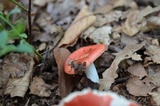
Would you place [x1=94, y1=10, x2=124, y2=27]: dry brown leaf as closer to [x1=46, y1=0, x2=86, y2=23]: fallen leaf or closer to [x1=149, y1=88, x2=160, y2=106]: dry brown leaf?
[x1=46, y1=0, x2=86, y2=23]: fallen leaf

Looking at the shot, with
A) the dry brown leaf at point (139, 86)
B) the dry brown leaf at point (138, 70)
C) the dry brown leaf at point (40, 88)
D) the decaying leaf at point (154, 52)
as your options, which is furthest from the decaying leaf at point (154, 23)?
the dry brown leaf at point (40, 88)

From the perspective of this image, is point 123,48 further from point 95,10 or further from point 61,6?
point 61,6

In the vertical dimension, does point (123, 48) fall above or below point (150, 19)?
below

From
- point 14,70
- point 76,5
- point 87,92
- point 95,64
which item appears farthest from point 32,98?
point 76,5

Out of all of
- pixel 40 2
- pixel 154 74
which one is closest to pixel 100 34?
pixel 154 74

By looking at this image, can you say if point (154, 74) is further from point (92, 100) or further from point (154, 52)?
point (92, 100)

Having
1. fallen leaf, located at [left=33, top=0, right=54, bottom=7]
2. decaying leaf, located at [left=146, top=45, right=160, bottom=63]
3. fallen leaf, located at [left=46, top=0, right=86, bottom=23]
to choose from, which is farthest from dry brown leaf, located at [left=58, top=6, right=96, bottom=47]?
fallen leaf, located at [left=33, top=0, right=54, bottom=7]

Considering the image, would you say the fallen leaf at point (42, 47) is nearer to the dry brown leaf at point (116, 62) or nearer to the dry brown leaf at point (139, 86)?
the dry brown leaf at point (116, 62)
